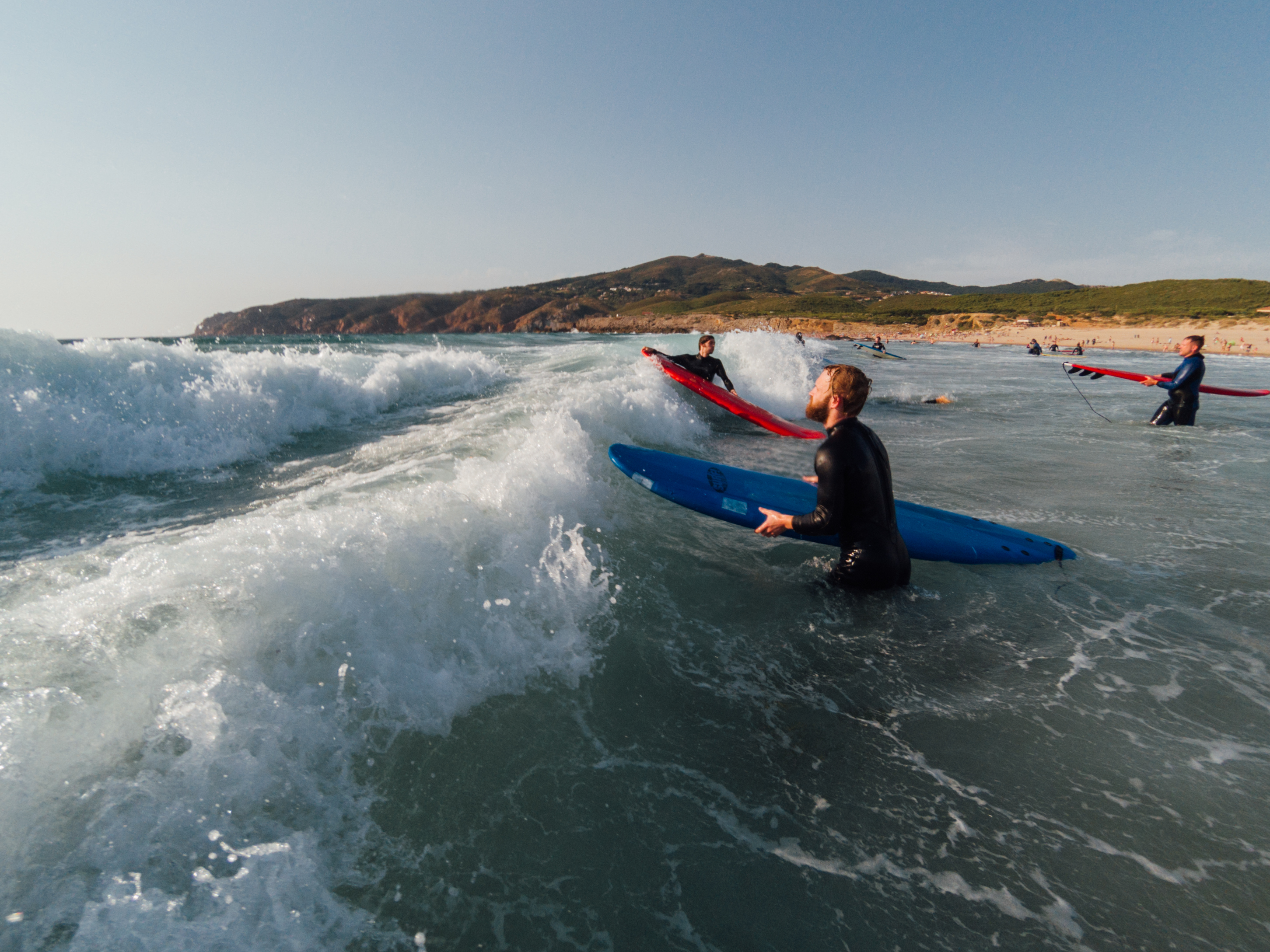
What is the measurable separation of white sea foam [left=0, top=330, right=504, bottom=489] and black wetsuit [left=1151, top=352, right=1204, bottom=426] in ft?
55.0

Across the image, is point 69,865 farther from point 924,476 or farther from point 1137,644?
point 924,476

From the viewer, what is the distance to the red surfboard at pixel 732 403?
9.93m

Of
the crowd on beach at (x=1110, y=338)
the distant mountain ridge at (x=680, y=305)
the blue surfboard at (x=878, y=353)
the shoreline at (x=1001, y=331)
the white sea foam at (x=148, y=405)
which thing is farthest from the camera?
the distant mountain ridge at (x=680, y=305)

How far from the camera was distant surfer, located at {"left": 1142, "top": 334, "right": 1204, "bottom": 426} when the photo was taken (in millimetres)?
10617

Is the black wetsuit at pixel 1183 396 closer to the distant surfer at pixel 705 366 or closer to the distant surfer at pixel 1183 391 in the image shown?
the distant surfer at pixel 1183 391

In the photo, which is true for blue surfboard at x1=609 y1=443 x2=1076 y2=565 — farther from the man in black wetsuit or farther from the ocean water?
the man in black wetsuit

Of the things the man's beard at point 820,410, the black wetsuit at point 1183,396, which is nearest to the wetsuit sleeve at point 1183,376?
the black wetsuit at point 1183,396

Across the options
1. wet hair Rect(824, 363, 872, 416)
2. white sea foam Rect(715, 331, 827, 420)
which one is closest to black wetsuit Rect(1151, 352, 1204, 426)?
white sea foam Rect(715, 331, 827, 420)

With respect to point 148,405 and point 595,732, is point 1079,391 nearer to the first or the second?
point 595,732

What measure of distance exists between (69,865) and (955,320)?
285 feet

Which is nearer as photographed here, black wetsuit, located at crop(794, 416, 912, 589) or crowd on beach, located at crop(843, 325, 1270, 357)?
black wetsuit, located at crop(794, 416, 912, 589)

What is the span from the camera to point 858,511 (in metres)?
3.63

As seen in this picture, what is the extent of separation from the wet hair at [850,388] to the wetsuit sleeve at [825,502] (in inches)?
12.6

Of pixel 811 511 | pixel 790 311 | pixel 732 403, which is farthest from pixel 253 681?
pixel 790 311
